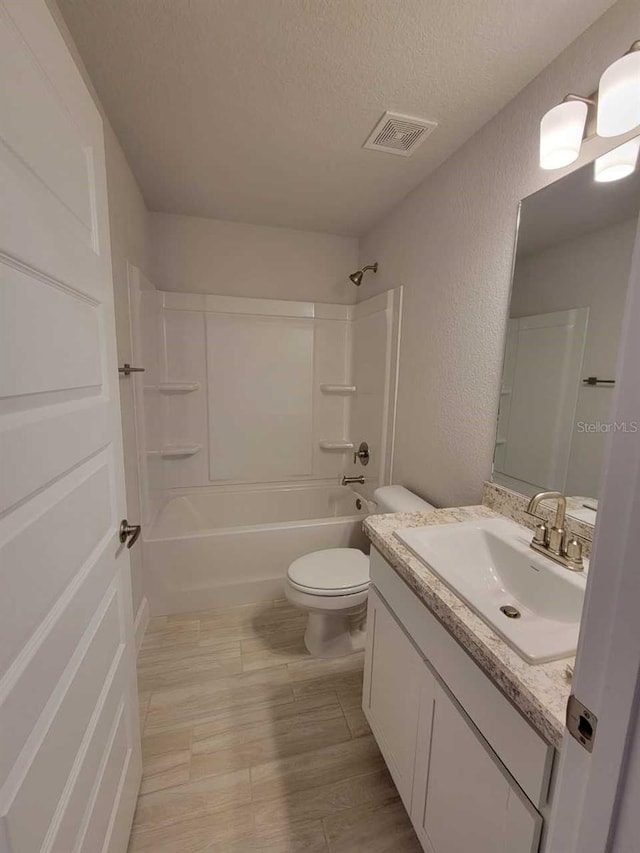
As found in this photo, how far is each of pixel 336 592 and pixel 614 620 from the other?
57.1 inches

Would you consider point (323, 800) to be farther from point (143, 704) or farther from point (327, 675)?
point (143, 704)

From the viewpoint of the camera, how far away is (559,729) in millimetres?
549

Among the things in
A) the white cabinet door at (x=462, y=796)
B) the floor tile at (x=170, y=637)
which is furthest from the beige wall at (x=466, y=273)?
the floor tile at (x=170, y=637)

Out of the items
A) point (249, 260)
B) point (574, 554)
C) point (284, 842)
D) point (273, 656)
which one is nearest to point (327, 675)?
point (273, 656)

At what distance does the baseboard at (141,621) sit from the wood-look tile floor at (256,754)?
0.05 metres

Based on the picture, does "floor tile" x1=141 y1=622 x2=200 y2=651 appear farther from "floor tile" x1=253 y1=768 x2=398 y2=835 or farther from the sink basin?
the sink basin

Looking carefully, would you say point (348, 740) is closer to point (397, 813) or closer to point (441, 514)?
point (397, 813)

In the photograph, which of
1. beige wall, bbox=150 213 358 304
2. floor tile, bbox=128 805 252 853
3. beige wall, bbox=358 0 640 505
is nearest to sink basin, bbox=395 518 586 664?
beige wall, bbox=358 0 640 505

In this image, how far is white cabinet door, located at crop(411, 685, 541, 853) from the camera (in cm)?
67

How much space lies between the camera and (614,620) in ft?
1.26

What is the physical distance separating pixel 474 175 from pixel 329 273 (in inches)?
55.8

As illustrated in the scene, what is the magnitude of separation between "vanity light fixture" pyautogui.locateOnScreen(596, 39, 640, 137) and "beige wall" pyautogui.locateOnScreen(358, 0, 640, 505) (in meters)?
0.13

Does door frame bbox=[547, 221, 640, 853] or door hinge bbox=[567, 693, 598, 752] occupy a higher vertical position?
door frame bbox=[547, 221, 640, 853]

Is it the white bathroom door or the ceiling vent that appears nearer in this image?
the white bathroom door
